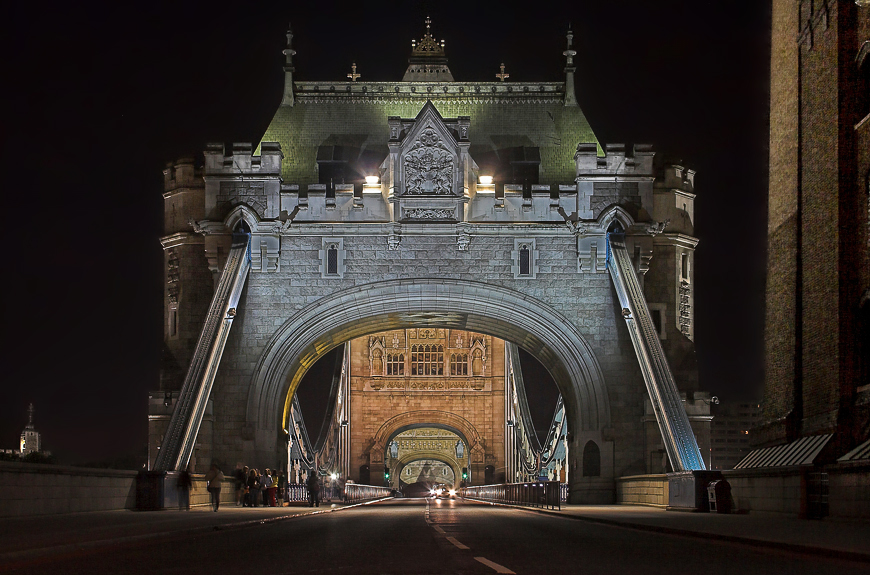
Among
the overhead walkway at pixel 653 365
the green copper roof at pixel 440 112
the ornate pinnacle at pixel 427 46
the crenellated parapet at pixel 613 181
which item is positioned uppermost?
the ornate pinnacle at pixel 427 46

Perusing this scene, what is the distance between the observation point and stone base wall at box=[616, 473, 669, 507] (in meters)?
25.4

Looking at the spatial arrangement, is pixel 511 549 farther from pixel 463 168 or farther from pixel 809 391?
pixel 463 168

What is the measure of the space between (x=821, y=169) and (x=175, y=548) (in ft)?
47.5

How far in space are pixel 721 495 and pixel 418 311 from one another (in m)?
13.1

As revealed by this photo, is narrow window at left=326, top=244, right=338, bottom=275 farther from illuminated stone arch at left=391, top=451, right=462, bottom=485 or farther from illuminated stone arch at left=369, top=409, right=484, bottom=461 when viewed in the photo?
illuminated stone arch at left=391, top=451, right=462, bottom=485

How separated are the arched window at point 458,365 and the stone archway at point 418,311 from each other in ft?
148

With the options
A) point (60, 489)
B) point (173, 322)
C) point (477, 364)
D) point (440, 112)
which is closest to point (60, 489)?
point (60, 489)

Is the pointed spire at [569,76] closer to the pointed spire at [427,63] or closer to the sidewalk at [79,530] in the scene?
the pointed spire at [427,63]

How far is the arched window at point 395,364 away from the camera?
76.0m

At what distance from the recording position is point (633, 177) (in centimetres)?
3170

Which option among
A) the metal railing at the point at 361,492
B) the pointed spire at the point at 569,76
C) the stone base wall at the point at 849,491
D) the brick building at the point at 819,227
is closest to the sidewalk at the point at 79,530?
the stone base wall at the point at 849,491

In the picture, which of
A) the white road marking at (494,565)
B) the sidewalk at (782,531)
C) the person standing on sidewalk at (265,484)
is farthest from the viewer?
the person standing on sidewalk at (265,484)

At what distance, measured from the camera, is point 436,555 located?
10.6 m

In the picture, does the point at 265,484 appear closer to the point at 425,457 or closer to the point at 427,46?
the point at 427,46
